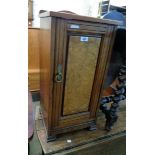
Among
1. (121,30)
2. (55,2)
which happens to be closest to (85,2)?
(55,2)

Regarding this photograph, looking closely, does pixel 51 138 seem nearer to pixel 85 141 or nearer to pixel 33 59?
pixel 85 141

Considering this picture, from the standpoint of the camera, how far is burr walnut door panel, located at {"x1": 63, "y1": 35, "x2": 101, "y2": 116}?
0.94 metres

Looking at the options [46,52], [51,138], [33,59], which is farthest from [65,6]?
[51,138]

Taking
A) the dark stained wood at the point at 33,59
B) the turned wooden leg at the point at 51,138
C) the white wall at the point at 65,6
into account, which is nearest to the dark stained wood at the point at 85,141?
the turned wooden leg at the point at 51,138

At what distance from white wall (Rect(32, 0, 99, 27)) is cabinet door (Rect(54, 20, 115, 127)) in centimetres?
248

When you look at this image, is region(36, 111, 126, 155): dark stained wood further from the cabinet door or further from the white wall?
the white wall

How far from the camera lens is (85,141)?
3.83 feet

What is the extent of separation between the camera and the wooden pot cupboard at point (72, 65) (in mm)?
868

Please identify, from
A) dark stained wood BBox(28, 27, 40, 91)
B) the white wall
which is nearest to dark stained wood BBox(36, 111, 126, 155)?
dark stained wood BBox(28, 27, 40, 91)

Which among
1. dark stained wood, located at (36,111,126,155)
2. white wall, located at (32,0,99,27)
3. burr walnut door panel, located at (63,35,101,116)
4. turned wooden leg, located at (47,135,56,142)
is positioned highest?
white wall, located at (32,0,99,27)

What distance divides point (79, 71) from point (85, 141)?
53cm

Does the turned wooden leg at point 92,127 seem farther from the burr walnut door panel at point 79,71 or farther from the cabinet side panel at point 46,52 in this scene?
the cabinet side panel at point 46,52

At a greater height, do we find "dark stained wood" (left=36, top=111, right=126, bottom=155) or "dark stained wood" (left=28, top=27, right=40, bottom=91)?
"dark stained wood" (left=28, top=27, right=40, bottom=91)
